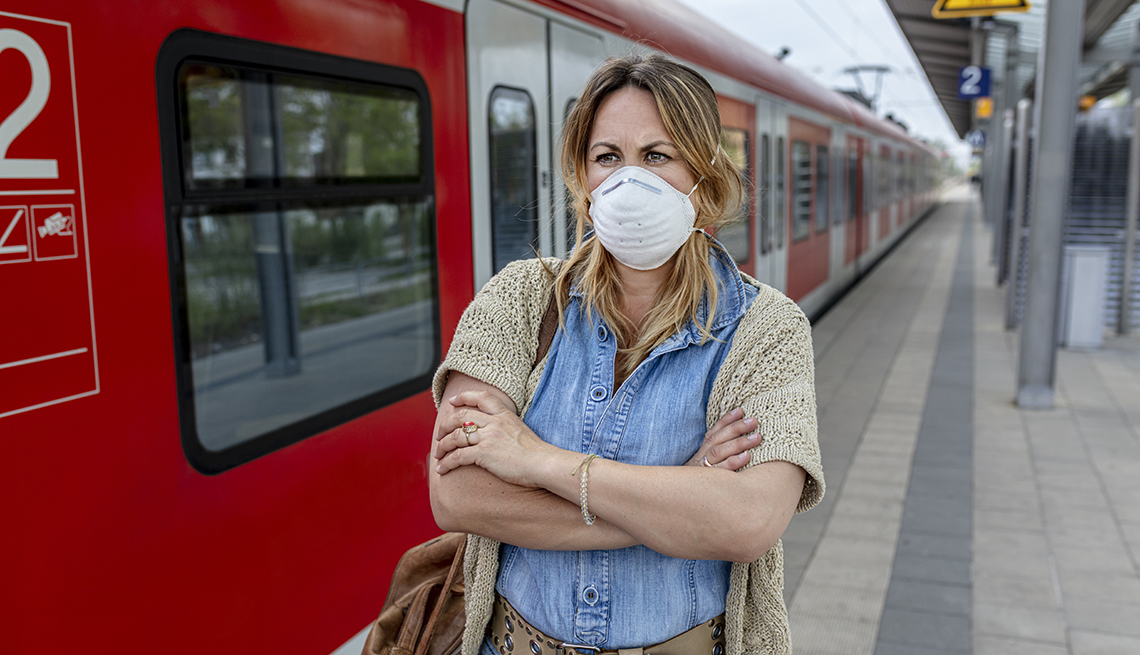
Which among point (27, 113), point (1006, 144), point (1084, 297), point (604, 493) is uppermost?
point (1006, 144)

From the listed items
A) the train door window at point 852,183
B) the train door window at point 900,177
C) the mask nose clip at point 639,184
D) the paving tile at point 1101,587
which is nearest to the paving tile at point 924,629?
the paving tile at point 1101,587

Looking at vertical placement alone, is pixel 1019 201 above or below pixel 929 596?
above

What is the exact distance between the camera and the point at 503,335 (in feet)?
5.39

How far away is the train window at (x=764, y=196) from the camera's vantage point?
308 inches

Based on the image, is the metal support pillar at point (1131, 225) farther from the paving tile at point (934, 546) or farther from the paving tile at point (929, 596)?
the paving tile at point (929, 596)

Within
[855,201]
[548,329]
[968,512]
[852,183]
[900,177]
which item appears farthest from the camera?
[900,177]

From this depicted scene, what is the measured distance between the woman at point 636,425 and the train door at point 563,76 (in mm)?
1981

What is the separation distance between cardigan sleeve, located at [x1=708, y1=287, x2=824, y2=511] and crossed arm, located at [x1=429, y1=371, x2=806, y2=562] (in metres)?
0.03

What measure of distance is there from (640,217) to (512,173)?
6.72ft

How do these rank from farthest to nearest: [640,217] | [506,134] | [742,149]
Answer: [742,149] < [506,134] < [640,217]

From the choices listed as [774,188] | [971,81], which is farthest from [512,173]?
[971,81]

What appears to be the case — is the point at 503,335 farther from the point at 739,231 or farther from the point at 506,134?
the point at 739,231

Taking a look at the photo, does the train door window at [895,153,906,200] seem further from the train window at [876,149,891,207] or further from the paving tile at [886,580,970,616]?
the paving tile at [886,580,970,616]

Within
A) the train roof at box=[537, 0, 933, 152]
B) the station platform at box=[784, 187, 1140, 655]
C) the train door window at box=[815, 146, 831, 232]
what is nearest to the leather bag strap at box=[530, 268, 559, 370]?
the train roof at box=[537, 0, 933, 152]
